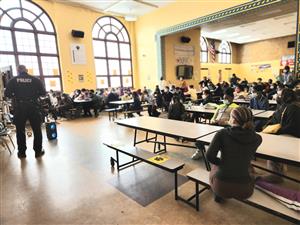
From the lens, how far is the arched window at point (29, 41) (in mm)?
7792

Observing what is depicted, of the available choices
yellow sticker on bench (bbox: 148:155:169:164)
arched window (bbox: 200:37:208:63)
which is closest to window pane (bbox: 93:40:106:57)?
arched window (bbox: 200:37:208:63)

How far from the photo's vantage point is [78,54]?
9500 millimetres

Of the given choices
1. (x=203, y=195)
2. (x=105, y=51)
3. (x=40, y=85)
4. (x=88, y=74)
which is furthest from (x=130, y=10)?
(x=203, y=195)

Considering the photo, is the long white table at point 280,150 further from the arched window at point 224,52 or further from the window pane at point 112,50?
the arched window at point 224,52

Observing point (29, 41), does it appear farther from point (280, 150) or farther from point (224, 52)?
point (224, 52)

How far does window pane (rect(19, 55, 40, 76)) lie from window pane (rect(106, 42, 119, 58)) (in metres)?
3.48

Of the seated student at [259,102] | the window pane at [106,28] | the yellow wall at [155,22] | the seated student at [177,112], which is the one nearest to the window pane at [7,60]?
the window pane at [106,28]

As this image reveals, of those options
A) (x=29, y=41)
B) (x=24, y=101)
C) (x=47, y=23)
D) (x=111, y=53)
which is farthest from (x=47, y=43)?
(x=24, y=101)

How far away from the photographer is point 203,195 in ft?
7.88

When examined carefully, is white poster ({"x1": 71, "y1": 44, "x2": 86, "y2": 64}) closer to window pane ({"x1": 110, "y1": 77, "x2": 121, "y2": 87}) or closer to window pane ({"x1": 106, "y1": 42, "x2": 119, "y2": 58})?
window pane ({"x1": 106, "y1": 42, "x2": 119, "y2": 58})

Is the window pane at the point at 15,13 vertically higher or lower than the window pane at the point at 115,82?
higher

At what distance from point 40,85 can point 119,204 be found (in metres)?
2.82

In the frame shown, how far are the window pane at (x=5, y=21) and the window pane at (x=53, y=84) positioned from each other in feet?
7.81

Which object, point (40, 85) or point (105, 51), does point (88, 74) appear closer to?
point (105, 51)
